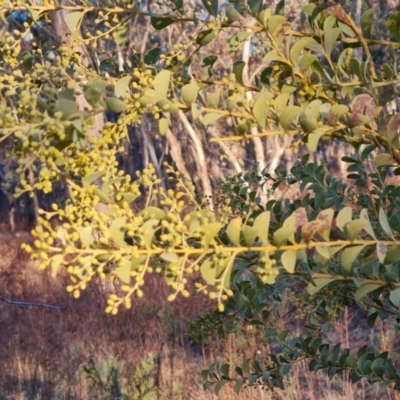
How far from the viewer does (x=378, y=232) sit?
1013mm

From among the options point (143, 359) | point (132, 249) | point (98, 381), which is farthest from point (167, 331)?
point (132, 249)

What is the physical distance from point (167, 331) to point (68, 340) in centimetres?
86

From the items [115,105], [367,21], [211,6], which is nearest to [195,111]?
[115,105]

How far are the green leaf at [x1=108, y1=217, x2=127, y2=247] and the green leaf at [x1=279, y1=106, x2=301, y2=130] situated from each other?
11.1 inches

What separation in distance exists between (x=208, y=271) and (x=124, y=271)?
0.10m

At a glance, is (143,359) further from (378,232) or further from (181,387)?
(378,232)

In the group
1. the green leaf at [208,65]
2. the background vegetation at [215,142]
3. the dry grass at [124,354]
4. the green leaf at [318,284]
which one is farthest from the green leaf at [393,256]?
the dry grass at [124,354]

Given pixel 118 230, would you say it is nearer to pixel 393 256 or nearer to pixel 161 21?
pixel 393 256

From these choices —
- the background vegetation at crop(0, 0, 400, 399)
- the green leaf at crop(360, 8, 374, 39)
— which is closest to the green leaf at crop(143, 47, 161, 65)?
the background vegetation at crop(0, 0, 400, 399)

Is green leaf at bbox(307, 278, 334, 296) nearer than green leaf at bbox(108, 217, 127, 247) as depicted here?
No

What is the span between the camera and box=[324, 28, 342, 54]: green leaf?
89cm

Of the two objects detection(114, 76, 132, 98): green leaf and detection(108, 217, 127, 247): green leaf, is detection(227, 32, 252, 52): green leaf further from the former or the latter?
detection(108, 217, 127, 247): green leaf

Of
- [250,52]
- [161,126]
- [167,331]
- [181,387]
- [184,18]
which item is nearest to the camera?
[161,126]

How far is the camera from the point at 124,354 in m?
4.25
